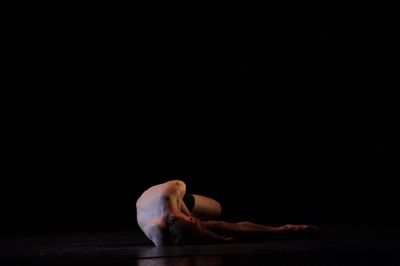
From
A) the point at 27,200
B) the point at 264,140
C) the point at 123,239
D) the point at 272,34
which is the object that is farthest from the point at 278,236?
the point at 27,200

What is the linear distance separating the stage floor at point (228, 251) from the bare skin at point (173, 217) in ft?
0.28

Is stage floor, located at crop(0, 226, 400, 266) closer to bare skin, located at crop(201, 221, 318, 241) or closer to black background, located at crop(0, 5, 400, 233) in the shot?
bare skin, located at crop(201, 221, 318, 241)

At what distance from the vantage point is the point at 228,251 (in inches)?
147

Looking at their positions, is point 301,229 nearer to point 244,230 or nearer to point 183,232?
point 244,230

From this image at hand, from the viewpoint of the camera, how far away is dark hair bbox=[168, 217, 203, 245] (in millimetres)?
4332

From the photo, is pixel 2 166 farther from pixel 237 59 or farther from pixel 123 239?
pixel 237 59

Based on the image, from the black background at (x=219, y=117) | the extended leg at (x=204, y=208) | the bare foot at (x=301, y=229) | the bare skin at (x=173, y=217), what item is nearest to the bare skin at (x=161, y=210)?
the bare skin at (x=173, y=217)

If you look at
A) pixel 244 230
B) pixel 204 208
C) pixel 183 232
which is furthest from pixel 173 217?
pixel 204 208

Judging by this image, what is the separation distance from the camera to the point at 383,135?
6754mm

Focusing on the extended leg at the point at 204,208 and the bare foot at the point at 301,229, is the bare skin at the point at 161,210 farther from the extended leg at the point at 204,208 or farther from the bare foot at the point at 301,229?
the bare foot at the point at 301,229

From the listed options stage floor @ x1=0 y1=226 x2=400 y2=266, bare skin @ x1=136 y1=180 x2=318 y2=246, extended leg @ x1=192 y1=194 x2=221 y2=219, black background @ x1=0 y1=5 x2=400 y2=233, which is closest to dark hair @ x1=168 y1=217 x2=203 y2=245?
bare skin @ x1=136 y1=180 x2=318 y2=246

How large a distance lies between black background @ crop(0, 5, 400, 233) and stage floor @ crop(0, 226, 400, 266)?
1.60 m

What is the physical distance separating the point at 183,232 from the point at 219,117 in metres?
2.59

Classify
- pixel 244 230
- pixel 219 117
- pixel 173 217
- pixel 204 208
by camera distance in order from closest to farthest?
pixel 173 217
pixel 244 230
pixel 204 208
pixel 219 117
